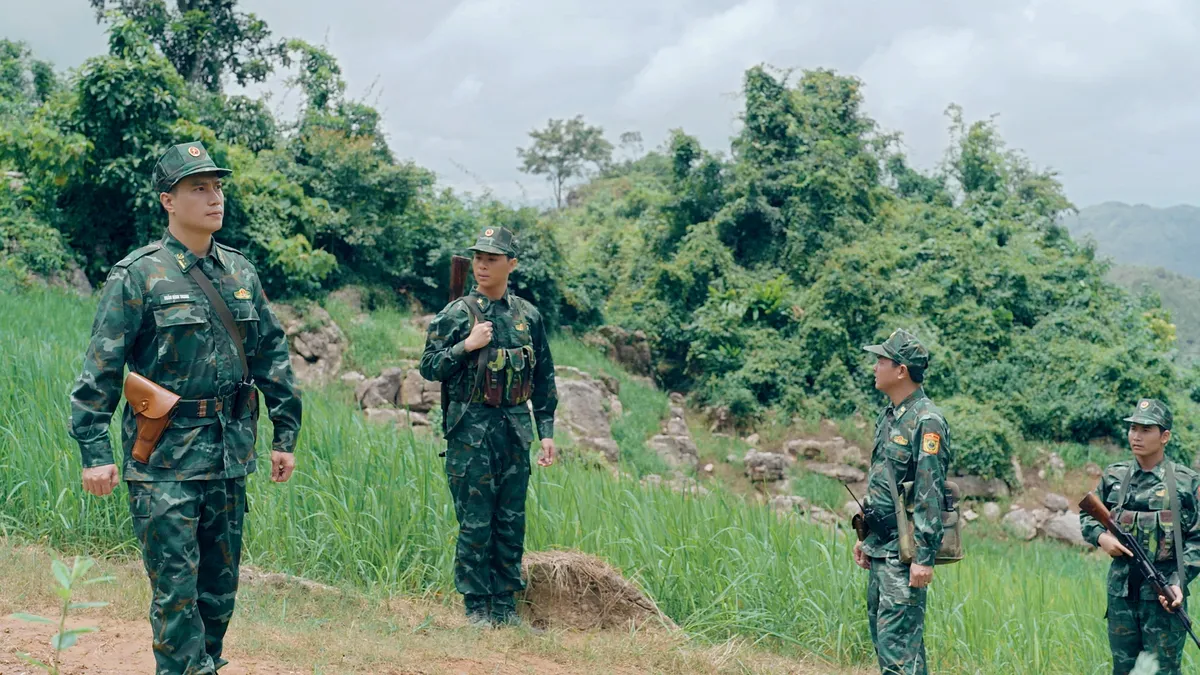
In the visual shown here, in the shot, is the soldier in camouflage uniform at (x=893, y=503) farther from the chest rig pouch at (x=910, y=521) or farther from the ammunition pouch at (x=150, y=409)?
the ammunition pouch at (x=150, y=409)

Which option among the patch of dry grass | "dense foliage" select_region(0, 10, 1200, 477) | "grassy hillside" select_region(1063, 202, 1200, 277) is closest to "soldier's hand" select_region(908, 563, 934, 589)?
the patch of dry grass

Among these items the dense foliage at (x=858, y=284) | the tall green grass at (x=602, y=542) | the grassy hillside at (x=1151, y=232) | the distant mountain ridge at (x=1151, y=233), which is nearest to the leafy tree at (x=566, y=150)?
the dense foliage at (x=858, y=284)

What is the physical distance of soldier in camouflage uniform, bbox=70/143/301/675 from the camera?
10.3 ft

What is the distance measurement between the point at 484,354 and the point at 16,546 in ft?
9.78

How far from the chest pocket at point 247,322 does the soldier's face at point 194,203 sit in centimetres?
27

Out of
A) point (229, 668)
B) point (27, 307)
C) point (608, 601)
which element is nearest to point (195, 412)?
point (229, 668)

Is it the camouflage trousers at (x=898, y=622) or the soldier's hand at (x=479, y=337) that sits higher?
the soldier's hand at (x=479, y=337)

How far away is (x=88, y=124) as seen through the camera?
1373cm

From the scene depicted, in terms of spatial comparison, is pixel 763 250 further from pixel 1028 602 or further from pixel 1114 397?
pixel 1028 602

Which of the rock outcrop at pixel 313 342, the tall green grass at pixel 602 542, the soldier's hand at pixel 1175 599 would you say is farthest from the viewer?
the rock outcrop at pixel 313 342

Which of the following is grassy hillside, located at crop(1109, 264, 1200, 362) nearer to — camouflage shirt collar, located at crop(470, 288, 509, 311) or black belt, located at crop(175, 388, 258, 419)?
camouflage shirt collar, located at crop(470, 288, 509, 311)

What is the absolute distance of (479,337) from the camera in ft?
15.5

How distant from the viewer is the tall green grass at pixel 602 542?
5.43m

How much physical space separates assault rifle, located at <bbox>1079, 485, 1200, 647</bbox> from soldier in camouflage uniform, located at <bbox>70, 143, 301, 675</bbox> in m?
3.72
